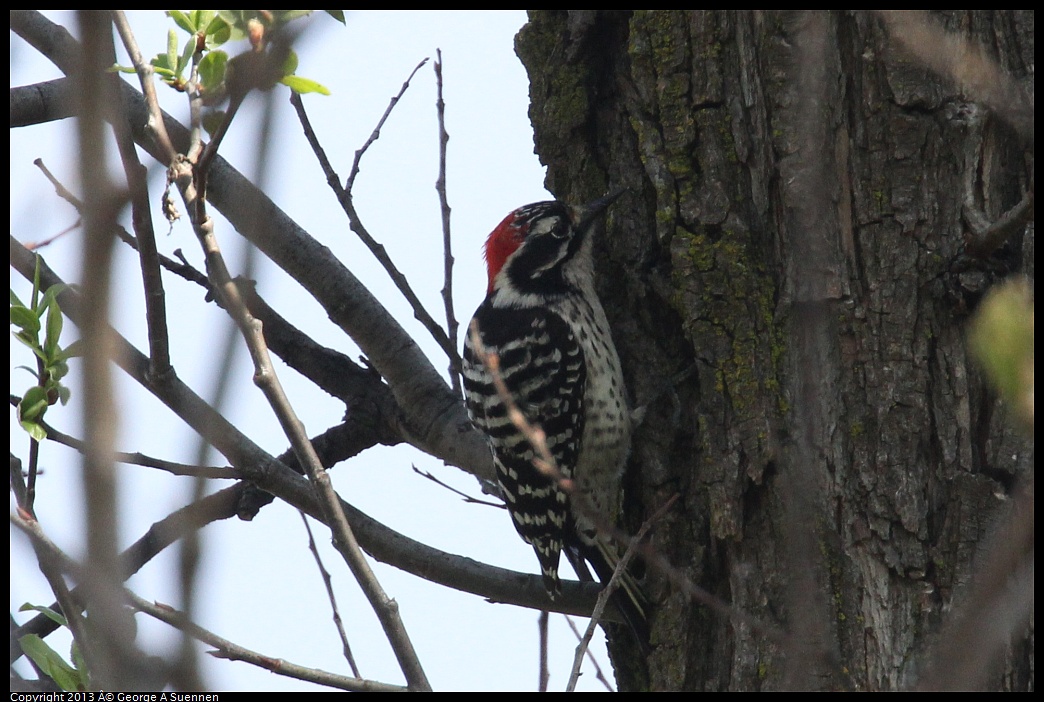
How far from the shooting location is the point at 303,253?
389 centimetres

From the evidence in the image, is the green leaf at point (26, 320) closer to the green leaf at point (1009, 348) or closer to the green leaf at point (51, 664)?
the green leaf at point (51, 664)

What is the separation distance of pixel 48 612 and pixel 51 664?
254 millimetres

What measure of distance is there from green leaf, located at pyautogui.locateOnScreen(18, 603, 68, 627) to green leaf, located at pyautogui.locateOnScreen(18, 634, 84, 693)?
12cm

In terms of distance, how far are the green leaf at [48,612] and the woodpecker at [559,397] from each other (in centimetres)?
183

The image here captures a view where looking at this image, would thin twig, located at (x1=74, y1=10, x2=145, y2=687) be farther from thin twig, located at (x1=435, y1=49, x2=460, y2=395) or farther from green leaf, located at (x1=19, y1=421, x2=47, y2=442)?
thin twig, located at (x1=435, y1=49, x2=460, y2=395)

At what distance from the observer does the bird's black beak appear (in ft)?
12.5

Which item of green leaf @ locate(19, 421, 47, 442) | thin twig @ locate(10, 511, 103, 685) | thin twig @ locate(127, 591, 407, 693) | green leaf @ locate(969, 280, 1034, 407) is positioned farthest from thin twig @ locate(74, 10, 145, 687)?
green leaf @ locate(19, 421, 47, 442)

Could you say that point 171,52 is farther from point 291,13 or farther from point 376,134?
point 376,134

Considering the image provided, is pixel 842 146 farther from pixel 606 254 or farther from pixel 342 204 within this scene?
pixel 342 204

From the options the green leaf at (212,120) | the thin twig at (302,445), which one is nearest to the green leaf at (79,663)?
the thin twig at (302,445)

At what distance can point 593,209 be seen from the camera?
390 centimetres

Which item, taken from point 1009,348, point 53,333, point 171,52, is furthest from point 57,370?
point 1009,348

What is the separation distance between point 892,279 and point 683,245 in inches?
28.2

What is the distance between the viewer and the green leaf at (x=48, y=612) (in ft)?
9.94
